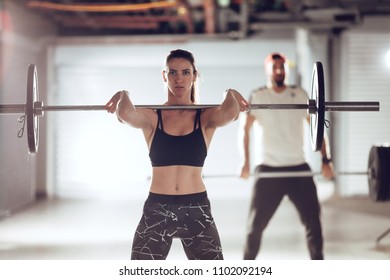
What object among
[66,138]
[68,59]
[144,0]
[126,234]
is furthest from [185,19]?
[126,234]

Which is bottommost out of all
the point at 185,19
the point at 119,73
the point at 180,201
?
the point at 180,201

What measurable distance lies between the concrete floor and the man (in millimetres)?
863

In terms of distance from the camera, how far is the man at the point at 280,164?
2.79 m

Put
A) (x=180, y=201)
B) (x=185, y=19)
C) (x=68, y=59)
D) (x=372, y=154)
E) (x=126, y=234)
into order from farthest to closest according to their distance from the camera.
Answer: (x=68, y=59) < (x=185, y=19) < (x=126, y=234) < (x=372, y=154) < (x=180, y=201)

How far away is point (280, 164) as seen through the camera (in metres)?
2.87

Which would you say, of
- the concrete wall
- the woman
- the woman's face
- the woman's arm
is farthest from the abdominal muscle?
the concrete wall

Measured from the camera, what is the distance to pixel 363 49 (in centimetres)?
652

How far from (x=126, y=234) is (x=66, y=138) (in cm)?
271

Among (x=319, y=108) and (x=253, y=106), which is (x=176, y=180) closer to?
(x=253, y=106)

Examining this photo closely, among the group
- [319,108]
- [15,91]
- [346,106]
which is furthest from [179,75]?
[15,91]

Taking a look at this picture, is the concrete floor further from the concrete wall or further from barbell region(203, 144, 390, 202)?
barbell region(203, 144, 390, 202)

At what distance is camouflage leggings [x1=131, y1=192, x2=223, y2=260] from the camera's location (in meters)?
1.96

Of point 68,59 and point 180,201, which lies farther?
point 68,59

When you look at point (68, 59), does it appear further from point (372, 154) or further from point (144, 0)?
point (372, 154)
